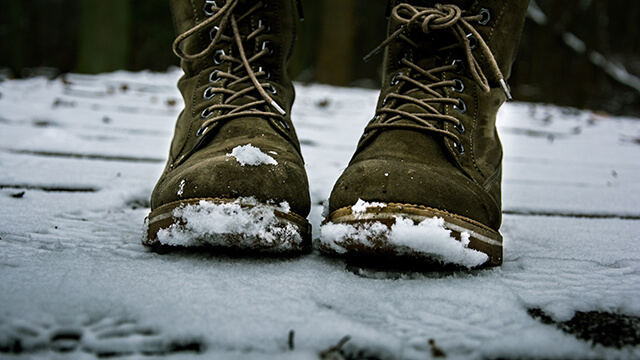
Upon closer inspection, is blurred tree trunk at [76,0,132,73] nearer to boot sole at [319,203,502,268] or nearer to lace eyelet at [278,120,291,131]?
lace eyelet at [278,120,291,131]

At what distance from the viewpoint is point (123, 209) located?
113cm

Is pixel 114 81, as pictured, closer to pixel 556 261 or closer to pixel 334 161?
pixel 334 161

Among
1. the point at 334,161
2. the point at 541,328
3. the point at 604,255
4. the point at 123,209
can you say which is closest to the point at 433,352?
the point at 541,328

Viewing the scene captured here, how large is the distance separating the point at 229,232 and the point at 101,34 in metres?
6.34

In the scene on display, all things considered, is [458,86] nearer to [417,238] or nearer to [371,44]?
[417,238]

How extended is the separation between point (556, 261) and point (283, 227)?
0.50 m

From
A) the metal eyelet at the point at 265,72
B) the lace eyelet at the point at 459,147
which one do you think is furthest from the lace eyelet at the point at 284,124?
the lace eyelet at the point at 459,147

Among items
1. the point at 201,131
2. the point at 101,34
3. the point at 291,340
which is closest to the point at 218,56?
the point at 201,131

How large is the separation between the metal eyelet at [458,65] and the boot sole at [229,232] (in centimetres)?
45

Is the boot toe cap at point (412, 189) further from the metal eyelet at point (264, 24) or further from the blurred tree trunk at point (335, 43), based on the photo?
the blurred tree trunk at point (335, 43)

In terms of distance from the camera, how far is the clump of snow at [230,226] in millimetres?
757

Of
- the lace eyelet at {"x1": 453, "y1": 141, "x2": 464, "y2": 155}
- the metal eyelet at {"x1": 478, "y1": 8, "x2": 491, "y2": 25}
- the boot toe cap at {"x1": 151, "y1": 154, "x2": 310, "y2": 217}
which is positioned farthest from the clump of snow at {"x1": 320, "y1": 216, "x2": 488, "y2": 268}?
the metal eyelet at {"x1": 478, "y1": 8, "x2": 491, "y2": 25}

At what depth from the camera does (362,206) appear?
776mm

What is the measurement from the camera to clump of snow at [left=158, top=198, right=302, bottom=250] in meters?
0.76
